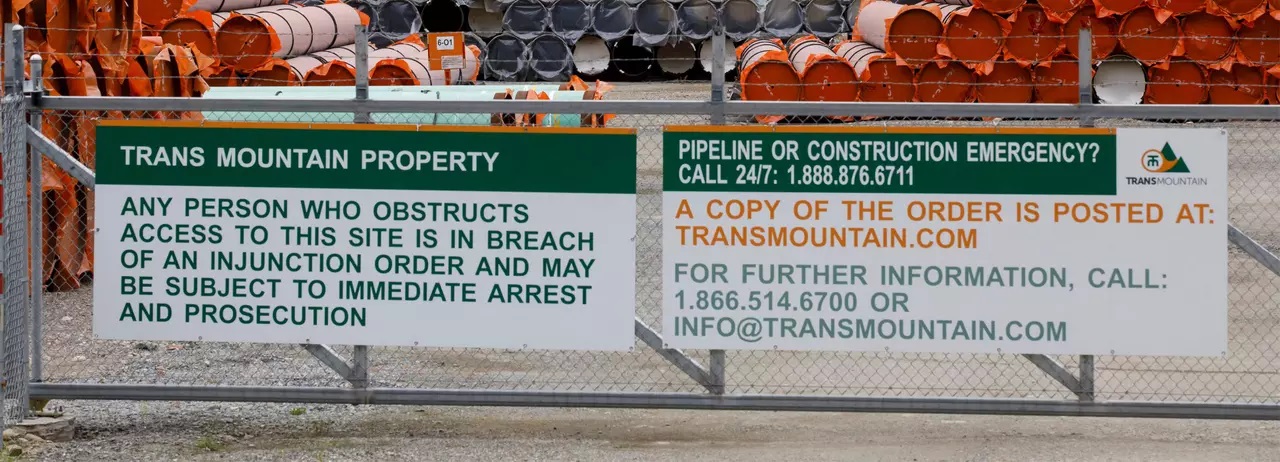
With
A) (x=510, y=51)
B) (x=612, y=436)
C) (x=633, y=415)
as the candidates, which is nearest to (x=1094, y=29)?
(x=510, y=51)

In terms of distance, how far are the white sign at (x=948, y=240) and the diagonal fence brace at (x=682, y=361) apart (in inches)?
4.2

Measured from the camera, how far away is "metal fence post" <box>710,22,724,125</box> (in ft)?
18.3

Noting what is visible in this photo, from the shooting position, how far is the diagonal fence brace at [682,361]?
576cm

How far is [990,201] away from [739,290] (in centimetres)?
104

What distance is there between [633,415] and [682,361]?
0.74 meters

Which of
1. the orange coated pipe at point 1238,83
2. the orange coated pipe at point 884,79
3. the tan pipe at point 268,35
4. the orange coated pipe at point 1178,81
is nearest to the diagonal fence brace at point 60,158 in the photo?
the tan pipe at point 268,35

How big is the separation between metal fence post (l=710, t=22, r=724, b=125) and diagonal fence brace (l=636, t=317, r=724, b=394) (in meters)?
0.88

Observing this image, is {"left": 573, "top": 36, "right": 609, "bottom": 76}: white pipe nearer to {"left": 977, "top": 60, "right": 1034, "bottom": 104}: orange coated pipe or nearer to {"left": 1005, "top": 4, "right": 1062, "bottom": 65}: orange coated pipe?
{"left": 977, "top": 60, "right": 1034, "bottom": 104}: orange coated pipe

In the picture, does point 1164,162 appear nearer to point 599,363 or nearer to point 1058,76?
point 599,363

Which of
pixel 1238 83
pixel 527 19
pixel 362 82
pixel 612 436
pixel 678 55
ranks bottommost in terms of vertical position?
pixel 612 436

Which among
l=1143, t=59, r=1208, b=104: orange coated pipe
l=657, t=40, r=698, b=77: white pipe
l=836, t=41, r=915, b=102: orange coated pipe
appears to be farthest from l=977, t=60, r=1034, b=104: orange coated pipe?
l=657, t=40, r=698, b=77: white pipe

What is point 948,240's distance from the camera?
5629 mm

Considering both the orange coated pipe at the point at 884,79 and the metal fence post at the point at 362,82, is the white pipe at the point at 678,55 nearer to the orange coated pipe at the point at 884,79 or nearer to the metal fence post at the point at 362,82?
the orange coated pipe at the point at 884,79

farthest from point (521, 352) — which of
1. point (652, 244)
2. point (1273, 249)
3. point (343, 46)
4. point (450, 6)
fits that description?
point (450, 6)
